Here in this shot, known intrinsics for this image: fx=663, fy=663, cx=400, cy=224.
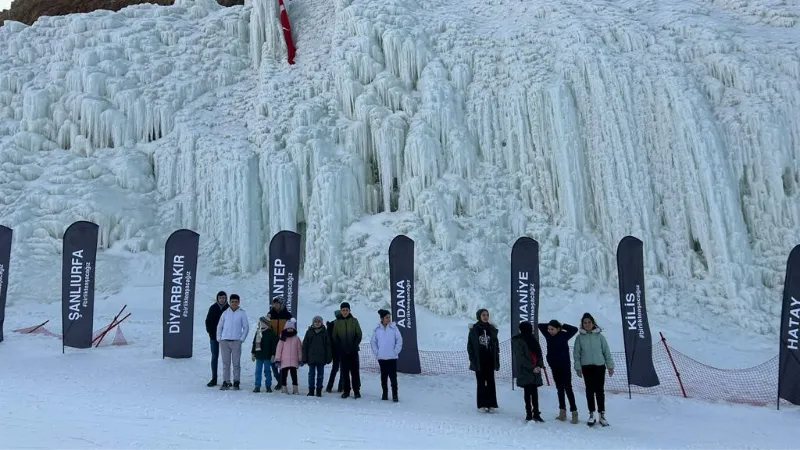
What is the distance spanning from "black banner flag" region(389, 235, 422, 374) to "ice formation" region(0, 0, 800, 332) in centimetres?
549

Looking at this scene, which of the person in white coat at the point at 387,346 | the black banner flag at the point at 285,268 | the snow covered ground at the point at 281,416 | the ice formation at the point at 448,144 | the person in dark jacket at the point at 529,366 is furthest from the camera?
the ice formation at the point at 448,144

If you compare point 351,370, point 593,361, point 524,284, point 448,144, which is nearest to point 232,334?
point 351,370

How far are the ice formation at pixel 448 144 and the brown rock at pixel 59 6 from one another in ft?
29.6

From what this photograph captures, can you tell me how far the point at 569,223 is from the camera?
20281 mm

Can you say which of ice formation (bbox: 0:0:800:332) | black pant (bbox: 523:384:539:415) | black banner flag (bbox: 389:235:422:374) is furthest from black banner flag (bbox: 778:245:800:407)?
ice formation (bbox: 0:0:800:332)

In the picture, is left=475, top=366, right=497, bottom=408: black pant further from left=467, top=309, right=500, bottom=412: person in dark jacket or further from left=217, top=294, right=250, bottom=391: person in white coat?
left=217, top=294, right=250, bottom=391: person in white coat

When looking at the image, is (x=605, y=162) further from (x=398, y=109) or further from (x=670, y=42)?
(x=398, y=109)

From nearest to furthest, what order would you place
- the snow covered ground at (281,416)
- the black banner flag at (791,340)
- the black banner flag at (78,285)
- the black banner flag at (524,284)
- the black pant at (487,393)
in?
1. the snow covered ground at (281,416)
2. the black pant at (487,393)
3. the black banner flag at (791,340)
4. the black banner flag at (524,284)
5. the black banner flag at (78,285)

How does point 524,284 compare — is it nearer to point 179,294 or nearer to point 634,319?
point 634,319

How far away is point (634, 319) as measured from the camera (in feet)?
40.8

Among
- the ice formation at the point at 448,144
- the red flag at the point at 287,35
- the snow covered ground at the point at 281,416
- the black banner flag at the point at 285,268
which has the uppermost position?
the red flag at the point at 287,35

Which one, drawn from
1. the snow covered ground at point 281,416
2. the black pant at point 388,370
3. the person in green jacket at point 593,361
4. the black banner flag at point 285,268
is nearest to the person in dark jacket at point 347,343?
the snow covered ground at point 281,416

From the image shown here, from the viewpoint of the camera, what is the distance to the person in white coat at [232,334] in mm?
10367

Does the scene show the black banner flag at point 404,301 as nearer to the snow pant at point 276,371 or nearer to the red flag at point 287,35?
the snow pant at point 276,371
